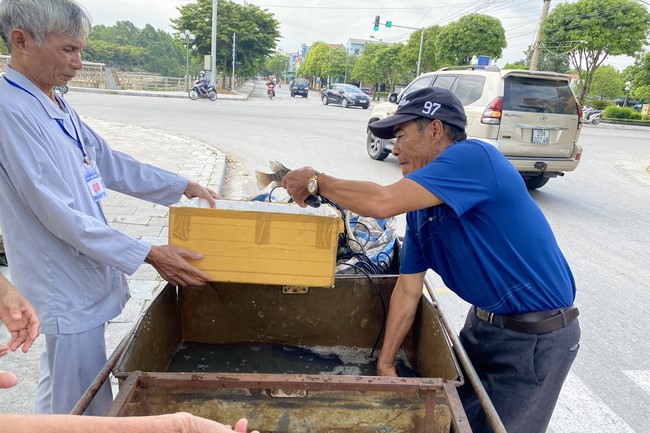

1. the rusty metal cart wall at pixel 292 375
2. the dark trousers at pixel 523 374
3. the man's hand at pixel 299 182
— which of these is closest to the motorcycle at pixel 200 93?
the rusty metal cart wall at pixel 292 375

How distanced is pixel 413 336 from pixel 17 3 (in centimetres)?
217

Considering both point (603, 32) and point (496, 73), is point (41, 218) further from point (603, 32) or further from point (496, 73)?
point (603, 32)

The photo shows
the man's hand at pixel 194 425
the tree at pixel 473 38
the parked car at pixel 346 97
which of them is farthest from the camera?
the tree at pixel 473 38

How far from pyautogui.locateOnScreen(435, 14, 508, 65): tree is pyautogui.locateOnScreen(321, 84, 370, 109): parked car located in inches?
367

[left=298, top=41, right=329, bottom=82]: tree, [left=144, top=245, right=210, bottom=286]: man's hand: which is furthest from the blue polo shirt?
[left=298, top=41, right=329, bottom=82]: tree

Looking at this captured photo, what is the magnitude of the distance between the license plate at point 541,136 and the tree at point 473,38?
94.7 ft

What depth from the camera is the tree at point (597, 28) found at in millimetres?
27969

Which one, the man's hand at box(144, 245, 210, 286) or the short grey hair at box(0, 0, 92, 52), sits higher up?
the short grey hair at box(0, 0, 92, 52)

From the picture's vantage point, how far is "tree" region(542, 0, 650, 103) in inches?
1101

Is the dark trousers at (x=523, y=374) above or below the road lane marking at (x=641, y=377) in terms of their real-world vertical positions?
above

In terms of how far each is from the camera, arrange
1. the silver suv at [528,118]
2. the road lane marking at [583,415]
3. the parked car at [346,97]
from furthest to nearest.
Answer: the parked car at [346,97], the silver suv at [528,118], the road lane marking at [583,415]

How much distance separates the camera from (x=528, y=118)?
7312 millimetres

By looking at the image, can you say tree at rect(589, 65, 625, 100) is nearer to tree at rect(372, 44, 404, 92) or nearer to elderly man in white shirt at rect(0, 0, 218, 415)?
tree at rect(372, 44, 404, 92)

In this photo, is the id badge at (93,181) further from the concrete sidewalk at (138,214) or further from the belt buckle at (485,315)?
the belt buckle at (485,315)
